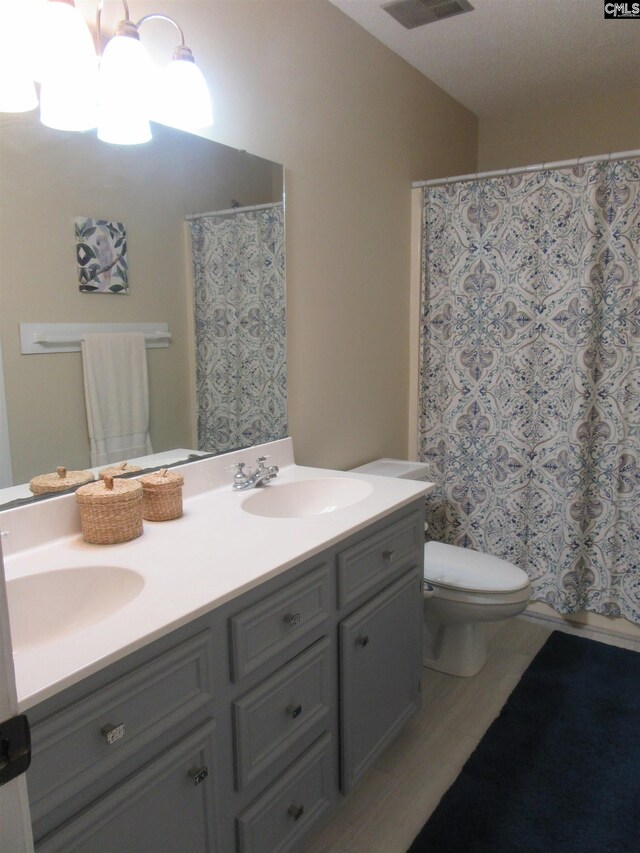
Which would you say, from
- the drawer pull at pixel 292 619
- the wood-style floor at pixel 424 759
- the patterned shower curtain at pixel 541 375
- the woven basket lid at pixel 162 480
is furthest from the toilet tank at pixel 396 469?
the drawer pull at pixel 292 619

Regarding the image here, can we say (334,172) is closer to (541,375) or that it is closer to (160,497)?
(541,375)

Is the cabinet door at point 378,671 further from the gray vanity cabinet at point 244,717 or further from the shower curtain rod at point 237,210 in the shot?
the shower curtain rod at point 237,210

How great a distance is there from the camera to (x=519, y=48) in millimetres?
2590

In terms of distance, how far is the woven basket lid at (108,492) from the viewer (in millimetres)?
1399

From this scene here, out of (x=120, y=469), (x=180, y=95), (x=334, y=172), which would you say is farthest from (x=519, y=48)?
(x=120, y=469)

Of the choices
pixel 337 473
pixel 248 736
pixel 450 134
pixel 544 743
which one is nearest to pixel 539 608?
pixel 544 743

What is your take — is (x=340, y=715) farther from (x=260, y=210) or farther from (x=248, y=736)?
(x=260, y=210)

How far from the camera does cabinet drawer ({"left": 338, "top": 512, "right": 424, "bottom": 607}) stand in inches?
61.3

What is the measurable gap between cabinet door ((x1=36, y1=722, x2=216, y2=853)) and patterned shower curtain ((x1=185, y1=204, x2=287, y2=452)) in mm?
944

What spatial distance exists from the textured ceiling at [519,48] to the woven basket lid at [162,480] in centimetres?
181

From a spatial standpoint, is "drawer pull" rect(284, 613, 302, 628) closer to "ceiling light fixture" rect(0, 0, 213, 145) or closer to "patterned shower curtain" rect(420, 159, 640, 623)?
"ceiling light fixture" rect(0, 0, 213, 145)

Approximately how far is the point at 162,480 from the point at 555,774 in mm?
1443

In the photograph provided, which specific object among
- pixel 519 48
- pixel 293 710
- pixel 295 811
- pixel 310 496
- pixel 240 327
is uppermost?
pixel 519 48

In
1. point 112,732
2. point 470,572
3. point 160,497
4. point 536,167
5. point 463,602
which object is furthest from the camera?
point 536,167
